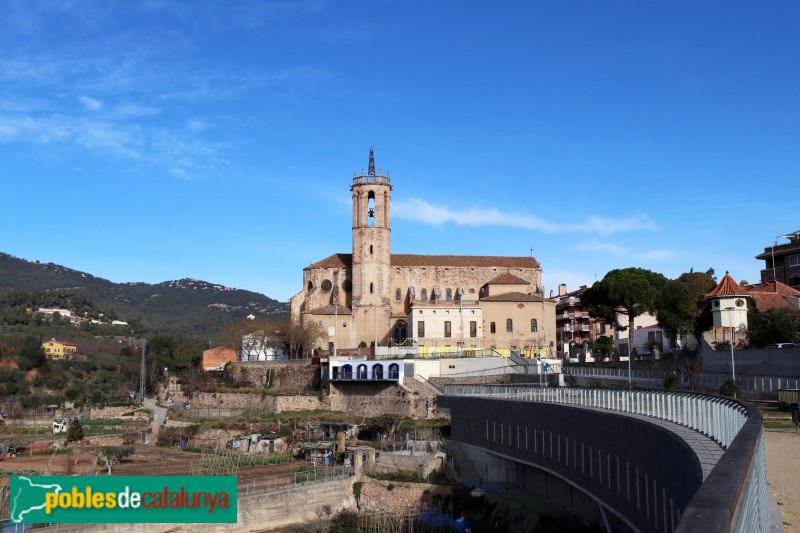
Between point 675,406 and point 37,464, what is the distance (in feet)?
137

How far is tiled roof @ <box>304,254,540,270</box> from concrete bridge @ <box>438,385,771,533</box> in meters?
43.2

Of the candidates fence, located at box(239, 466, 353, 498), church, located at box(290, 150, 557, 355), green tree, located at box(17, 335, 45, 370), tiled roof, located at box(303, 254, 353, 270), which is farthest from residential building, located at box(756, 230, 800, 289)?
green tree, located at box(17, 335, 45, 370)

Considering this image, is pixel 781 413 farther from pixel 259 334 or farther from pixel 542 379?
pixel 259 334

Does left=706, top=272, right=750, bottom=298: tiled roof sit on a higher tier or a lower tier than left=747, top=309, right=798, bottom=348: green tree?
higher

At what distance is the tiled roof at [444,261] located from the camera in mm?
80562

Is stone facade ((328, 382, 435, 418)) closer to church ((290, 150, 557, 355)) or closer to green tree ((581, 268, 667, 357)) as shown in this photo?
church ((290, 150, 557, 355))

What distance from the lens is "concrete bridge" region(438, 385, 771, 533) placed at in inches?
258

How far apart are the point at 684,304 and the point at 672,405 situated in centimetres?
3894

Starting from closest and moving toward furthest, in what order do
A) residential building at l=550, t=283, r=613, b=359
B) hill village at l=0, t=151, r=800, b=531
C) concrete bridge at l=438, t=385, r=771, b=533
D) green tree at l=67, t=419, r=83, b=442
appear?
1. concrete bridge at l=438, t=385, r=771, b=533
2. hill village at l=0, t=151, r=800, b=531
3. green tree at l=67, t=419, r=83, b=442
4. residential building at l=550, t=283, r=613, b=359

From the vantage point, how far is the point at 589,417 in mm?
22062

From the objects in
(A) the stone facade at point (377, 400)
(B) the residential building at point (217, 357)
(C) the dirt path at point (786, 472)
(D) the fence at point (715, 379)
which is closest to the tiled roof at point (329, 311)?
(A) the stone facade at point (377, 400)

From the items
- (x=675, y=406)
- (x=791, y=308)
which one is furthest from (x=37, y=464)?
(x=791, y=308)

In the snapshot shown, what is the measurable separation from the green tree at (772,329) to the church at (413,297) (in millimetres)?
22472

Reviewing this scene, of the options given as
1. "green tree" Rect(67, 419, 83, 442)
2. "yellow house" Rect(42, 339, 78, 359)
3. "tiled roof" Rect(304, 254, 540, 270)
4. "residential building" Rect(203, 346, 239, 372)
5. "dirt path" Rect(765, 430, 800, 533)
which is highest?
"tiled roof" Rect(304, 254, 540, 270)
